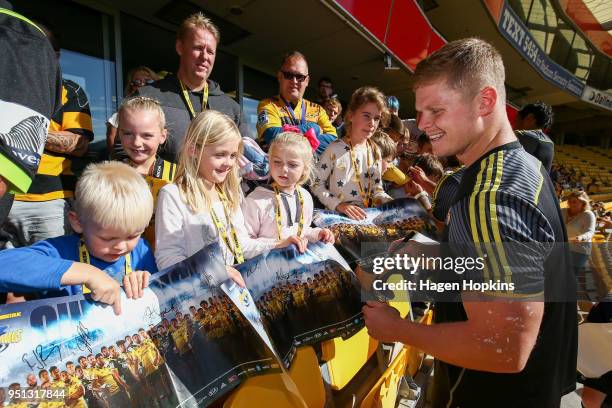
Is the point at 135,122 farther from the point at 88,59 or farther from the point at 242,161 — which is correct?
the point at 88,59

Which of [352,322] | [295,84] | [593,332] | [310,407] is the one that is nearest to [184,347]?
[310,407]

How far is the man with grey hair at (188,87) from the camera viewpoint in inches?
99.0

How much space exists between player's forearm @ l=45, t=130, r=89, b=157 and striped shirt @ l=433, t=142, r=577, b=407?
2507 mm

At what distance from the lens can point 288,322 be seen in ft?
5.13

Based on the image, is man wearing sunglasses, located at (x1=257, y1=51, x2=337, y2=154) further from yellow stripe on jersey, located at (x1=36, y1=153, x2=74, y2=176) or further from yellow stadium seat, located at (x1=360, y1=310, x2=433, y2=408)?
yellow stadium seat, located at (x1=360, y1=310, x2=433, y2=408)

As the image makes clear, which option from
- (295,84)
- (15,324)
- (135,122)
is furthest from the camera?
(295,84)

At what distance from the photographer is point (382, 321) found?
127 centimetres

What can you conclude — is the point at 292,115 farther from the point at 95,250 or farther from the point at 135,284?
the point at 135,284

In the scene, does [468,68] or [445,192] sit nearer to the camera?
[468,68]

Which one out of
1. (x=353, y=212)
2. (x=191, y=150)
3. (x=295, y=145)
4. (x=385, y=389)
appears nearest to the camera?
(x=385, y=389)

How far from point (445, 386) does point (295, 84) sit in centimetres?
308

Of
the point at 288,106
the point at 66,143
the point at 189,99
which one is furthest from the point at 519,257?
the point at 288,106
